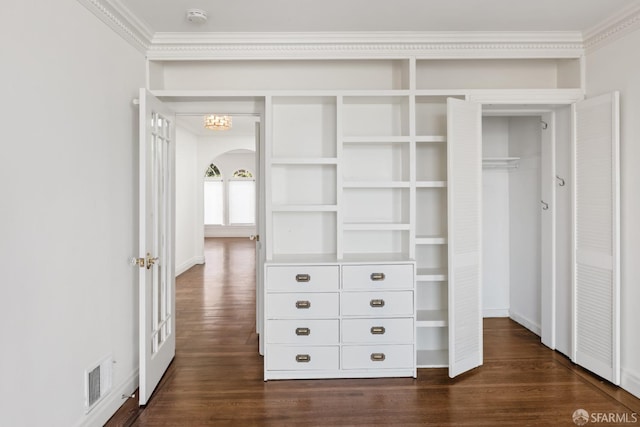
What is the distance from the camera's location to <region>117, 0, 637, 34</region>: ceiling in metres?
2.59

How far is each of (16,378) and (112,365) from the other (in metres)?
0.86

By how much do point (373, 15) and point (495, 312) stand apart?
11.0 feet

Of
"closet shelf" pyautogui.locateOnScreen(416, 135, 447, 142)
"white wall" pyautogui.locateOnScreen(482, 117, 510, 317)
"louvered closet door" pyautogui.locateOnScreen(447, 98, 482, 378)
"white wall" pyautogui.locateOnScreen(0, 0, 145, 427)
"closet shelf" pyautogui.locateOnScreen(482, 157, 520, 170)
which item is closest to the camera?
"white wall" pyautogui.locateOnScreen(0, 0, 145, 427)

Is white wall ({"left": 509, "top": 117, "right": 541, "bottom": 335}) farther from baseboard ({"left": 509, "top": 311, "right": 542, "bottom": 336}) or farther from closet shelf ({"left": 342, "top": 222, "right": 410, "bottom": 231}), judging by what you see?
closet shelf ({"left": 342, "top": 222, "right": 410, "bottom": 231})

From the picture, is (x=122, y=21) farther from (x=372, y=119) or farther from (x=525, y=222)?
(x=525, y=222)

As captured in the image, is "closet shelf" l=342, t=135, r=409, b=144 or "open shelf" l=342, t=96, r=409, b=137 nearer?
"closet shelf" l=342, t=135, r=409, b=144

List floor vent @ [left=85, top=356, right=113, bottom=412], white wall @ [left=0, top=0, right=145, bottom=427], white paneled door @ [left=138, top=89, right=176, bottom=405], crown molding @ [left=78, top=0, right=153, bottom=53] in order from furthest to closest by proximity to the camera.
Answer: white paneled door @ [left=138, top=89, right=176, bottom=405], crown molding @ [left=78, top=0, right=153, bottom=53], floor vent @ [left=85, top=356, right=113, bottom=412], white wall @ [left=0, top=0, right=145, bottom=427]

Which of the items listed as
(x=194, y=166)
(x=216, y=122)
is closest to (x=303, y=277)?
(x=216, y=122)

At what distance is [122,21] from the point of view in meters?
2.64

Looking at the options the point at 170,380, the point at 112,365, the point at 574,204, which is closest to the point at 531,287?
the point at 574,204

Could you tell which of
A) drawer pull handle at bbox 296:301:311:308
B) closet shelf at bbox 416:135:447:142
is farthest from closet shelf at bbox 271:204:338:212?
closet shelf at bbox 416:135:447:142

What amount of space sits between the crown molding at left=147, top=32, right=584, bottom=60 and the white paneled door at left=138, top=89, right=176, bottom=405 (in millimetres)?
571

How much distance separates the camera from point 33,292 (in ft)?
5.94

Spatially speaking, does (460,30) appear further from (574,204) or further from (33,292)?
(33,292)
